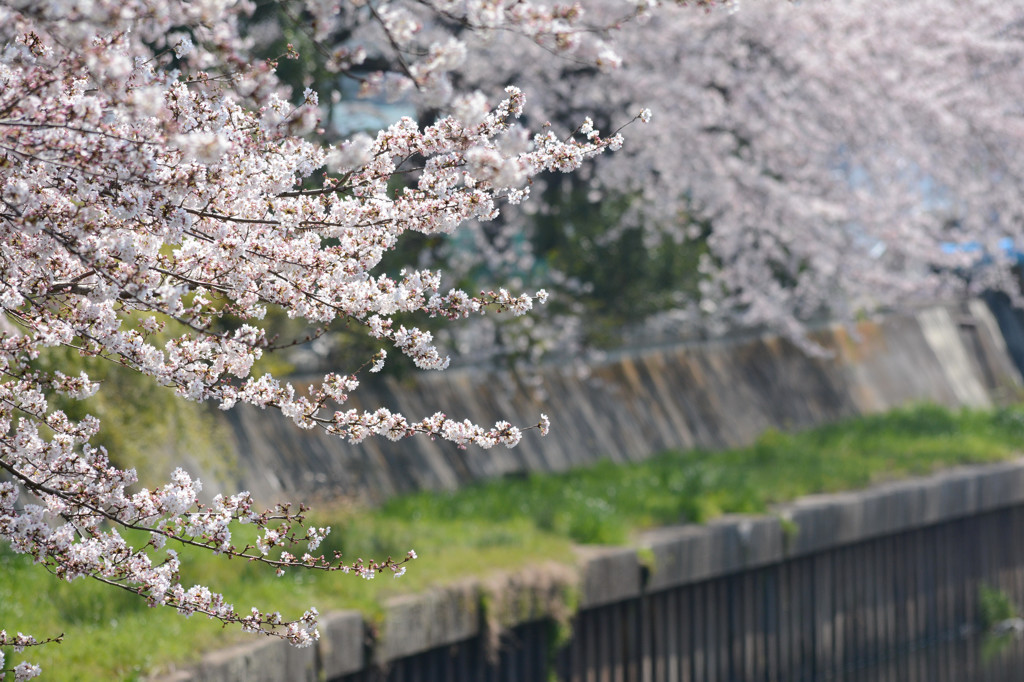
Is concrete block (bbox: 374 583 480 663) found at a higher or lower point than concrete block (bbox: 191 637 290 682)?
higher

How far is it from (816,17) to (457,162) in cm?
1013

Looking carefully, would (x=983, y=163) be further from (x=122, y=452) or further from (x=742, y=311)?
(x=122, y=452)

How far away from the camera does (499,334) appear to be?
1202 cm

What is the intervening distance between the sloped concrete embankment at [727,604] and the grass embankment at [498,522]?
0.21 meters

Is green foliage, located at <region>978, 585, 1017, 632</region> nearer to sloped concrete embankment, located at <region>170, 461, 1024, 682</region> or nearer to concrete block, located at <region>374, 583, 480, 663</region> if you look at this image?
sloped concrete embankment, located at <region>170, 461, 1024, 682</region>

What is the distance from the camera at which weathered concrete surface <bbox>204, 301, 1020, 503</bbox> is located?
32.4 feet

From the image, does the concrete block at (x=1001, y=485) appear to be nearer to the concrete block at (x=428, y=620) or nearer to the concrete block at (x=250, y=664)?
the concrete block at (x=428, y=620)

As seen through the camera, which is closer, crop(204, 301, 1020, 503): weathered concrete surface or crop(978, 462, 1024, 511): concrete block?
crop(204, 301, 1020, 503): weathered concrete surface

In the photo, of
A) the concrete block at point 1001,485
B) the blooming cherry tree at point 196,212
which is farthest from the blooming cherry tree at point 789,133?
the blooming cherry tree at point 196,212

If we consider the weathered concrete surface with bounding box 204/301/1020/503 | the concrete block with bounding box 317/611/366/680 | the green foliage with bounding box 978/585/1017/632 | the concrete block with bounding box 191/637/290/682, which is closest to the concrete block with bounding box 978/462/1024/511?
the green foliage with bounding box 978/585/1017/632

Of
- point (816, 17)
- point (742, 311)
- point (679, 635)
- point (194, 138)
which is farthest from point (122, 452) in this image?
point (742, 311)

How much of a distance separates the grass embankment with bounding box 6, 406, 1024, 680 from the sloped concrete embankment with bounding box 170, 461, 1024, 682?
0.21 metres

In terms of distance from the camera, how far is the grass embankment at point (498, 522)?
616cm

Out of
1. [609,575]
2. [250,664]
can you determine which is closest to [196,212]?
[250,664]
